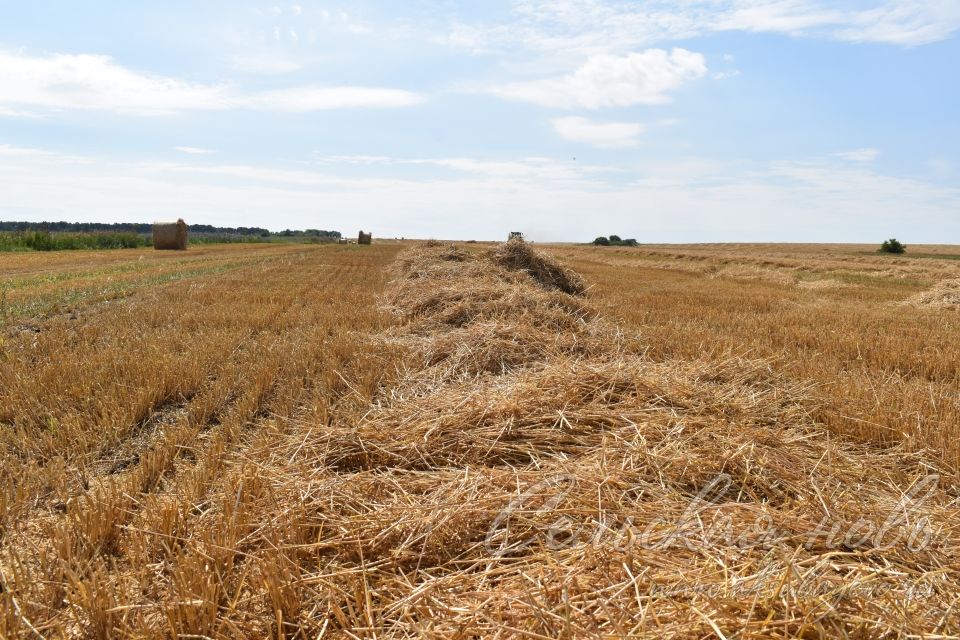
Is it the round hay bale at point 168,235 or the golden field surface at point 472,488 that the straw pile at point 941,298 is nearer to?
the golden field surface at point 472,488

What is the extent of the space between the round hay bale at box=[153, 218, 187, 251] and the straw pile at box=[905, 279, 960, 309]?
34819 mm

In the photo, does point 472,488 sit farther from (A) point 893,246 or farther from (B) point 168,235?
(A) point 893,246

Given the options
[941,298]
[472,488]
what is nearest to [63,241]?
[472,488]

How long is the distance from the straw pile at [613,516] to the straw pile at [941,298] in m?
10.2

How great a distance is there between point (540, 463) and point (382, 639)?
4.33 feet

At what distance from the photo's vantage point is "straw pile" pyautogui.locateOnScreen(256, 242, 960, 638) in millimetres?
1750

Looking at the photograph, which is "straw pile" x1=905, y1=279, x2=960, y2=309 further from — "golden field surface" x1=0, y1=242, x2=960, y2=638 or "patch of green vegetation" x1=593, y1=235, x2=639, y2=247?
"patch of green vegetation" x1=593, y1=235, x2=639, y2=247

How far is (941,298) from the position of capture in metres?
12.2

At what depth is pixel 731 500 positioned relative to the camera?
102 inches

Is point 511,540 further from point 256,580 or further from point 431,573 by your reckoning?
point 256,580

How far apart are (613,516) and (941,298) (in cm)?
1384

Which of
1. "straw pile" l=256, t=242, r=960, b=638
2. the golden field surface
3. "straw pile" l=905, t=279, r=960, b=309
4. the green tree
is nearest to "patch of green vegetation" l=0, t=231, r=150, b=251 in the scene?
the golden field surface

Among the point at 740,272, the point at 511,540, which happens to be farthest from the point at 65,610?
the point at 740,272

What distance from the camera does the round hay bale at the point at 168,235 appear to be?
3288 centimetres
